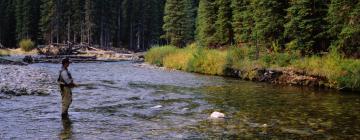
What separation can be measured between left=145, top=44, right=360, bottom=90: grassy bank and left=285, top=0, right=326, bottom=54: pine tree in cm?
90

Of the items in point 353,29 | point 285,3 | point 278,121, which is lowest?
point 278,121

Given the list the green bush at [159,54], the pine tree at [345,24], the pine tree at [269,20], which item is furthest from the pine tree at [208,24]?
the pine tree at [345,24]

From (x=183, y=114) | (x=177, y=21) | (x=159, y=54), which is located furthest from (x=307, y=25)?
(x=177, y=21)

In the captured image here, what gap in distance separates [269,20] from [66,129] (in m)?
26.0

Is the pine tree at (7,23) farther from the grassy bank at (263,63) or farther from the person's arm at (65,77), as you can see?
the person's arm at (65,77)

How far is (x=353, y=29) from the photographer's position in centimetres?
Result: 2688

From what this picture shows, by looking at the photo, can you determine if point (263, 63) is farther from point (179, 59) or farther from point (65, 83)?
point (65, 83)

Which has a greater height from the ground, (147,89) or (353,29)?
(353,29)

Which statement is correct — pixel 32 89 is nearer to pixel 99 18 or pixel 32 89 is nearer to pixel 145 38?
pixel 99 18

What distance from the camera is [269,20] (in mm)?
36906

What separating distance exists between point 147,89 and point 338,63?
11.3 meters

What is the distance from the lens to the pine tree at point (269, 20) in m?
36.6

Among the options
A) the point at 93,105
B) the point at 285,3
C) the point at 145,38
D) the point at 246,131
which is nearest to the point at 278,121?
the point at 246,131

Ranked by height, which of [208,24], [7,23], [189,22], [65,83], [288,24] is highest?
[7,23]
